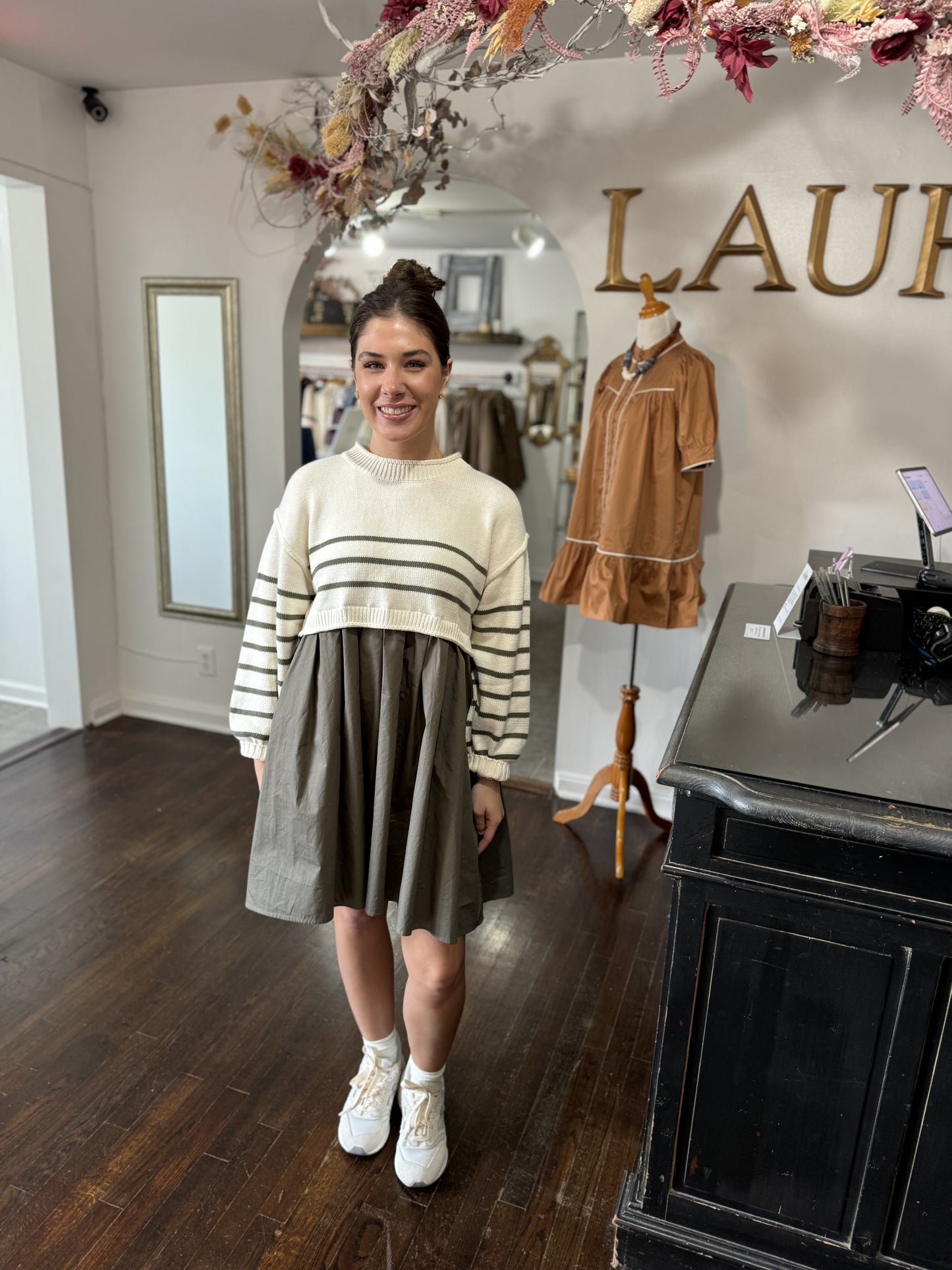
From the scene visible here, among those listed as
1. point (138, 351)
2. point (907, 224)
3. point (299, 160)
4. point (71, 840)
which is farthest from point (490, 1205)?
point (138, 351)

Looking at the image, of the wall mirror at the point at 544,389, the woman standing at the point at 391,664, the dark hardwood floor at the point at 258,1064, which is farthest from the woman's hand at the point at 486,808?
the wall mirror at the point at 544,389

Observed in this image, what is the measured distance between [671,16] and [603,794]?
2434 millimetres

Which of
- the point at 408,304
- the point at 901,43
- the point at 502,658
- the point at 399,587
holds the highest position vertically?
the point at 901,43

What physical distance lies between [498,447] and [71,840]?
432 centimetres

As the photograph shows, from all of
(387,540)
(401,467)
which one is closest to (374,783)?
(387,540)

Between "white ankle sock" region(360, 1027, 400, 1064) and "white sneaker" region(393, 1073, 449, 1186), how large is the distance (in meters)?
0.06

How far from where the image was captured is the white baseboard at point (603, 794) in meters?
3.29

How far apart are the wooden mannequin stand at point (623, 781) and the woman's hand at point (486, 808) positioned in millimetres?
1269

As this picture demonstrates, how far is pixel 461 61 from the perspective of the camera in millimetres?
2607

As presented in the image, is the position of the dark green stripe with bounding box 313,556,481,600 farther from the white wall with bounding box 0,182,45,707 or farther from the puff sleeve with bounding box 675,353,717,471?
the white wall with bounding box 0,182,45,707

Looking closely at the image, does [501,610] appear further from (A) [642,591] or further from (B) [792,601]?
(A) [642,591]

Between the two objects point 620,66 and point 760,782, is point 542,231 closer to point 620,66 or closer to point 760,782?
point 620,66

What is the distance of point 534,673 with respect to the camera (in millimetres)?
4855

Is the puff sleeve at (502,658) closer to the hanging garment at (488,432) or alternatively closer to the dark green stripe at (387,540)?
the dark green stripe at (387,540)
